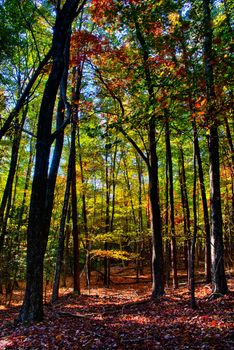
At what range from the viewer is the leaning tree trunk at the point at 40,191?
6.89m

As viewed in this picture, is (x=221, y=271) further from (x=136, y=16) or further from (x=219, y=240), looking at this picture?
(x=136, y=16)

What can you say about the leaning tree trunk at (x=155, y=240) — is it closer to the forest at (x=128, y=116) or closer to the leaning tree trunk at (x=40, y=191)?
the forest at (x=128, y=116)

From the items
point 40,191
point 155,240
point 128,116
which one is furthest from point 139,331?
point 155,240

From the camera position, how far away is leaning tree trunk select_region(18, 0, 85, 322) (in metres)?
6.89

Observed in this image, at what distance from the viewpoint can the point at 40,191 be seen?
23.9 ft

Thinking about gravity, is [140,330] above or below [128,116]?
below

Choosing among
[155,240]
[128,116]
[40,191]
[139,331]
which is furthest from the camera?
[155,240]

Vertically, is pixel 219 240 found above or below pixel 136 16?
below

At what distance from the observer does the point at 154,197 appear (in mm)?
11000

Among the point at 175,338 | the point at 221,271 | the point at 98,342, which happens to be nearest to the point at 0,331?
the point at 98,342

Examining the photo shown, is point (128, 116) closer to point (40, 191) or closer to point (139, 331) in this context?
point (40, 191)

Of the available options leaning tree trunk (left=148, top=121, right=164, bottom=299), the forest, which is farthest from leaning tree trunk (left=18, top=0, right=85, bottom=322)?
leaning tree trunk (left=148, top=121, right=164, bottom=299)

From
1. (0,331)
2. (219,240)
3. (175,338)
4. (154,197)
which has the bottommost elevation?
(0,331)

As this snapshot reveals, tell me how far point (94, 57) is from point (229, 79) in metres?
7.63
